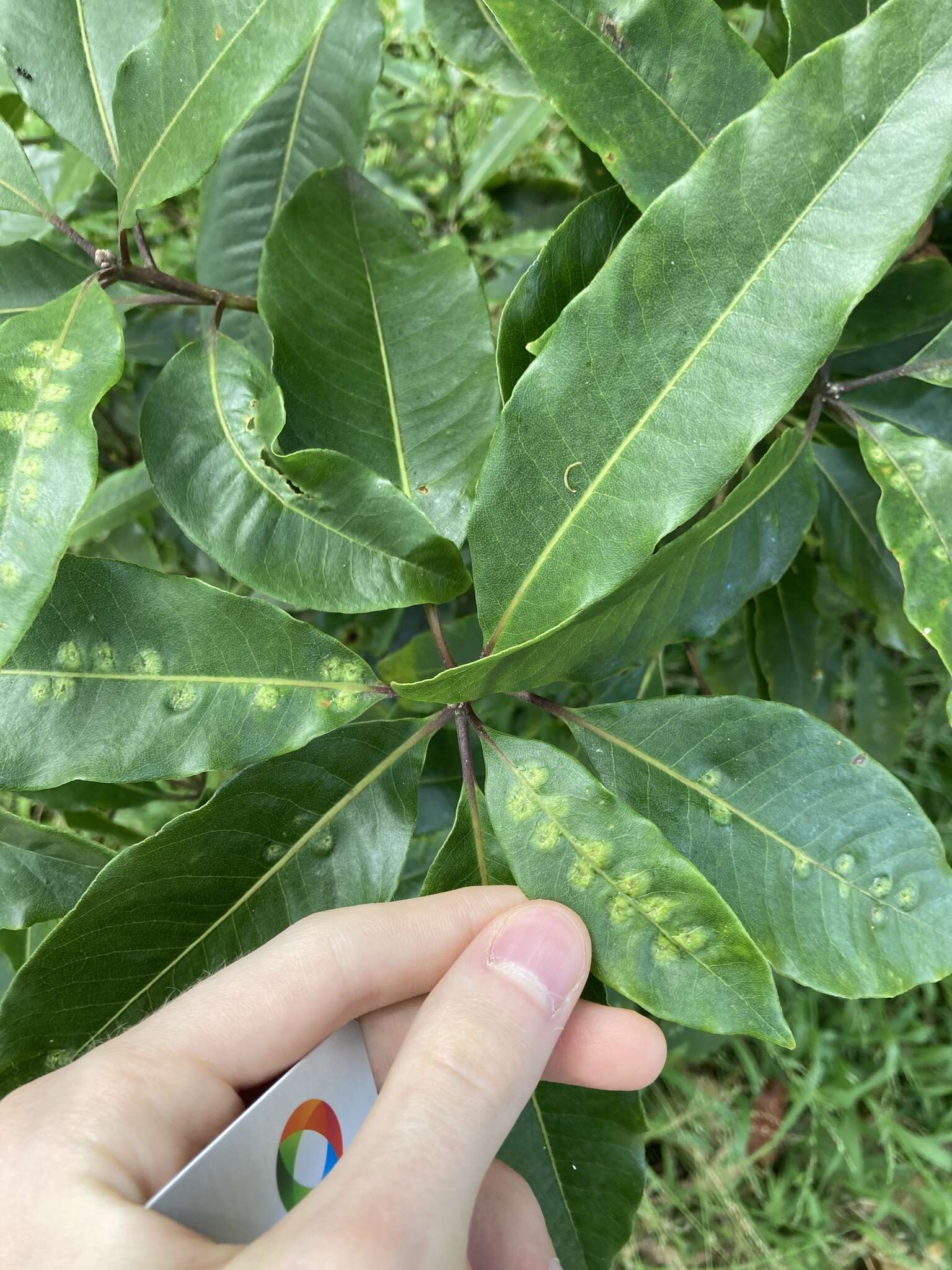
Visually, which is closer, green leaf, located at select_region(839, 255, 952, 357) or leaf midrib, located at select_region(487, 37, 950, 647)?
leaf midrib, located at select_region(487, 37, 950, 647)

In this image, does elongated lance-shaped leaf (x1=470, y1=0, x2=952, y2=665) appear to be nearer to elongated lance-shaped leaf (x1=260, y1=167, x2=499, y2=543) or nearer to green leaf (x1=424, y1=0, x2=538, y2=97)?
elongated lance-shaped leaf (x1=260, y1=167, x2=499, y2=543)

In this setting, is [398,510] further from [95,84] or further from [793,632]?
[793,632]

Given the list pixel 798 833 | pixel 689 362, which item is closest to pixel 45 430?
pixel 689 362

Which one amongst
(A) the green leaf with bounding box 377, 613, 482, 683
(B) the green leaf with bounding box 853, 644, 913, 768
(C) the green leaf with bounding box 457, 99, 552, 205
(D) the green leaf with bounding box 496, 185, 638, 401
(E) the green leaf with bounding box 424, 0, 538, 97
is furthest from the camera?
(B) the green leaf with bounding box 853, 644, 913, 768

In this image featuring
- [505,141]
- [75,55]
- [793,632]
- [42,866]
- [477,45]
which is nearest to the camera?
[75,55]

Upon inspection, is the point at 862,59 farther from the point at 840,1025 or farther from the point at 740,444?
the point at 840,1025

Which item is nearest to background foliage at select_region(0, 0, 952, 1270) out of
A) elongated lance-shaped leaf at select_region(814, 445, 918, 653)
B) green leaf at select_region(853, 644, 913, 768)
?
elongated lance-shaped leaf at select_region(814, 445, 918, 653)
